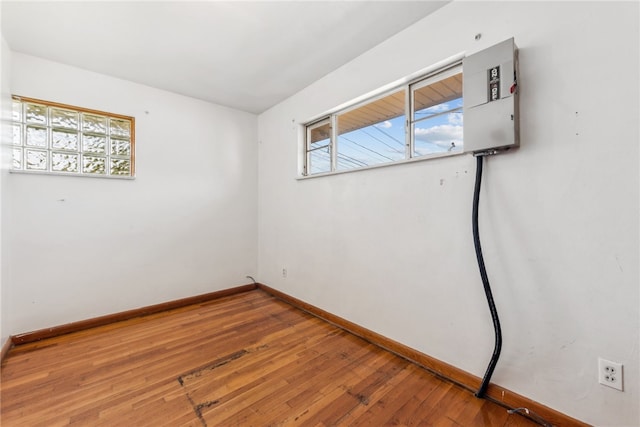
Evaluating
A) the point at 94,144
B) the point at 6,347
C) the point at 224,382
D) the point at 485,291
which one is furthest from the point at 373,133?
the point at 6,347

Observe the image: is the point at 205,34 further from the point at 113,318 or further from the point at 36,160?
the point at 113,318

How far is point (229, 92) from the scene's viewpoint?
3.02 m

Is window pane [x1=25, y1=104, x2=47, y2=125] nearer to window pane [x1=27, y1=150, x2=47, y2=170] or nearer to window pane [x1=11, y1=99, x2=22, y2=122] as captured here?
window pane [x1=11, y1=99, x2=22, y2=122]

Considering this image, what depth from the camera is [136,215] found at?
9.05ft

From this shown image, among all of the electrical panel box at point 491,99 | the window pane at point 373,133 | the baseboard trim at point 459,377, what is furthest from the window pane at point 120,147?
the electrical panel box at point 491,99

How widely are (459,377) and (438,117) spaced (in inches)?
70.2

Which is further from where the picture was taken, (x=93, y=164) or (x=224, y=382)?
(x=93, y=164)

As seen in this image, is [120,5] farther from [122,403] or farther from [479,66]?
[122,403]

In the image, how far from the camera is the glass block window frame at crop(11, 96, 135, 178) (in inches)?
88.5

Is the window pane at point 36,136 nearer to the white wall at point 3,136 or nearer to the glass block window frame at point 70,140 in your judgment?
the glass block window frame at point 70,140

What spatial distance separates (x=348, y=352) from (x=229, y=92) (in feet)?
9.88

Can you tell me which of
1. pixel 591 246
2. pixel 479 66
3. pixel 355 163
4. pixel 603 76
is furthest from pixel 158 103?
pixel 591 246

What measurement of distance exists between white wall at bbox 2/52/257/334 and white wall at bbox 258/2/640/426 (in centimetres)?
202

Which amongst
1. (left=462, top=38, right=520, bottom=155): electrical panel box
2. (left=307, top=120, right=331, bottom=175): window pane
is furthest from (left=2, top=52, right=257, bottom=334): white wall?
(left=462, top=38, right=520, bottom=155): electrical panel box
